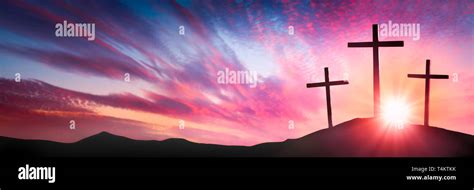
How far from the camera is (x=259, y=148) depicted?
392 inches

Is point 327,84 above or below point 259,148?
above

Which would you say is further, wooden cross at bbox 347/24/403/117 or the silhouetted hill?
wooden cross at bbox 347/24/403/117

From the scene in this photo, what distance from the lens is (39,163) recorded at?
930cm

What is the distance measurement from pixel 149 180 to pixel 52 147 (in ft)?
9.18

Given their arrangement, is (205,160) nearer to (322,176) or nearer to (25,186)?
(322,176)

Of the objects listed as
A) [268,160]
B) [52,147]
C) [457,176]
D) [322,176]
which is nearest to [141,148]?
[52,147]

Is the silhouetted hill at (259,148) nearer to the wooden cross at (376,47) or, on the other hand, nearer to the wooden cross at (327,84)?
the wooden cross at (327,84)

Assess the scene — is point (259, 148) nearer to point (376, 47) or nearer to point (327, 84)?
Result: point (327, 84)

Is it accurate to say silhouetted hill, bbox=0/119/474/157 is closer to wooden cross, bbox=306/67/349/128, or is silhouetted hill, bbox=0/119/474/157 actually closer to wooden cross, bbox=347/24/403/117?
wooden cross, bbox=306/67/349/128

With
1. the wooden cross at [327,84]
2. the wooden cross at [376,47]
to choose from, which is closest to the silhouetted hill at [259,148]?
the wooden cross at [327,84]

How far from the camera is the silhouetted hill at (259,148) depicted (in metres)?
9.68

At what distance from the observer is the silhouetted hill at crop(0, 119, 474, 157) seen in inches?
381

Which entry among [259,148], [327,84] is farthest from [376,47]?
[259,148]

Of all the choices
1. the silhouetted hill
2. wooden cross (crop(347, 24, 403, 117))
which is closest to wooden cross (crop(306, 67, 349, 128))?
the silhouetted hill
